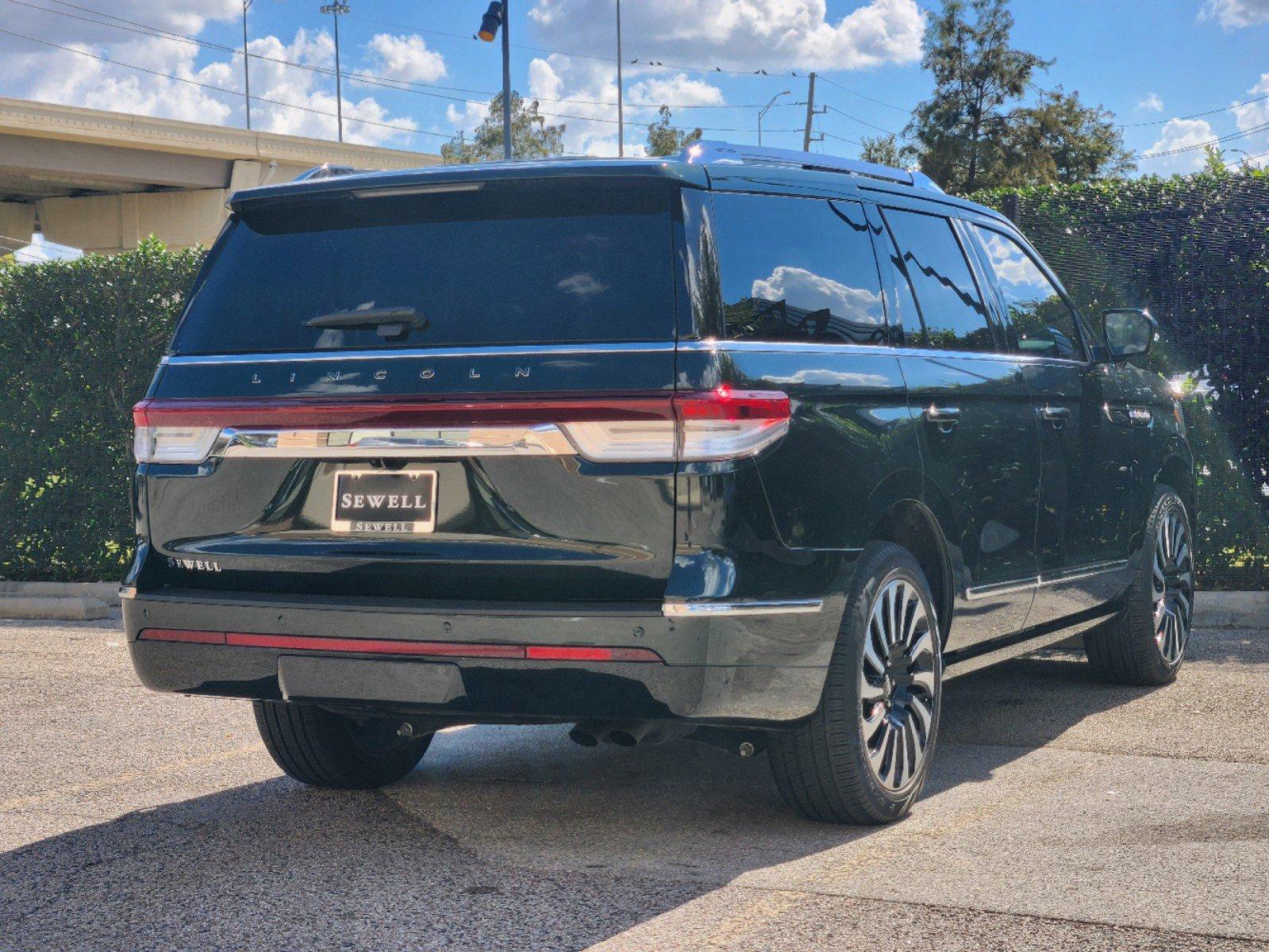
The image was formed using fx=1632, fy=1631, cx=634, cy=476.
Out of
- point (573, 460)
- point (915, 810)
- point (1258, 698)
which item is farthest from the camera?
point (1258, 698)

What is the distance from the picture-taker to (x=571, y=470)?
4.29 metres

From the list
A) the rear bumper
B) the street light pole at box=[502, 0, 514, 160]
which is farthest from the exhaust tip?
the street light pole at box=[502, 0, 514, 160]

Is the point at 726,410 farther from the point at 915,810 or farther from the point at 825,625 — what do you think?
the point at 915,810

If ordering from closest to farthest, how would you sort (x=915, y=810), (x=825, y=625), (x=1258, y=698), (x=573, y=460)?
1. (x=573, y=460)
2. (x=825, y=625)
3. (x=915, y=810)
4. (x=1258, y=698)

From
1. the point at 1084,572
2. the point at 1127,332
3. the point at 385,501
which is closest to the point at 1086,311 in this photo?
the point at 1127,332

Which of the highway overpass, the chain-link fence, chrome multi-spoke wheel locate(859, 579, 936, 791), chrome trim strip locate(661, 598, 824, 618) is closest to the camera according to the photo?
chrome trim strip locate(661, 598, 824, 618)

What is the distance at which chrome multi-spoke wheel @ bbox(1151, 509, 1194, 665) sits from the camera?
296 inches

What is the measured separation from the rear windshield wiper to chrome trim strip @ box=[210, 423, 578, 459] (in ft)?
1.12

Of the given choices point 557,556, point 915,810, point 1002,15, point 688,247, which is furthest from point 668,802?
point 1002,15

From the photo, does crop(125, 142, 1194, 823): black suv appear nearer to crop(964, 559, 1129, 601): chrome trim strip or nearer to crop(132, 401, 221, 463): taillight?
crop(132, 401, 221, 463): taillight

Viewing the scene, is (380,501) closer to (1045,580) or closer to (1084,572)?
(1045,580)

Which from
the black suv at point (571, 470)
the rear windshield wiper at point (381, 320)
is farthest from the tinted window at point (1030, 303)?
the rear windshield wiper at point (381, 320)

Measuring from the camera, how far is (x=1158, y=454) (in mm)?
7461

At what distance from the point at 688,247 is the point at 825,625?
113 cm
